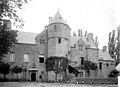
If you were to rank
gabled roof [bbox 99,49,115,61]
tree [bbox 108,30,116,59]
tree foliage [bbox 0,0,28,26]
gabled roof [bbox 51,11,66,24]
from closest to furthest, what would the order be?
tree foliage [bbox 0,0,28,26] → gabled roof [bbox 51,11,66,24] → gabled roof [bbox 99,49,115,61] → tree [bbox 108,30,116,59]

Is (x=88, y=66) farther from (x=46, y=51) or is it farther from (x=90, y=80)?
Result: (x=46, y=51)

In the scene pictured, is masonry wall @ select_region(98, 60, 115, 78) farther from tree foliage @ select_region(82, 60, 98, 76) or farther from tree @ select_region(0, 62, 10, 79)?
tree @ select_region(0, 62, 10, 79)

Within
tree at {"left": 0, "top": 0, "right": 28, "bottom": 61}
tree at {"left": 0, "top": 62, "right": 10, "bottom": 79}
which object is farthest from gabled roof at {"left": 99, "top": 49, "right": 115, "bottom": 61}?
tree at {"left": 0, "top": 0, "right": 28, "bottom": 61}

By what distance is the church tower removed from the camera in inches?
1362

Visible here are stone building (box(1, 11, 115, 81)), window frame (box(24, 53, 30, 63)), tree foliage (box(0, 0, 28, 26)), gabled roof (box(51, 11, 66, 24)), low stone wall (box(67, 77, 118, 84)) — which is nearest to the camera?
tree foliage (box(0, 0, 28, 26))

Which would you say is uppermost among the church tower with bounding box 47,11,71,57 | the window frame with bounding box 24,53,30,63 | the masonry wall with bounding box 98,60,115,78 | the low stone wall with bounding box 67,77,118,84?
the church tower with bounding box 47,11,71,57

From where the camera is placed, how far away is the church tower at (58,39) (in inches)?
1362

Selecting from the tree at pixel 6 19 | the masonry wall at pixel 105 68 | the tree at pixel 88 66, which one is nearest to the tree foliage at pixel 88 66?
the tree at pixel 88 66

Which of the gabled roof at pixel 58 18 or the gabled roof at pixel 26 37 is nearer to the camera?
the gabled roof at pixel 26 37

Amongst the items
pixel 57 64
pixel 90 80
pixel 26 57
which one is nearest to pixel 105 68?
pixel 90 80

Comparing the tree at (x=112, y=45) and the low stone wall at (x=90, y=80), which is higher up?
the tree at (x=112, y=45)

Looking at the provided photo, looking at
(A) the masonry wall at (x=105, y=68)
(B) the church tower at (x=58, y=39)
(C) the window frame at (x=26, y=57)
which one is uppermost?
(B) the church tower at (x=58, y=39)

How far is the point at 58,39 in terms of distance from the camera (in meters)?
34.9

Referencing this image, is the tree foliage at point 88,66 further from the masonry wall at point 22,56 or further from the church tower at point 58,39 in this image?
the masonry wall at point 22,56
